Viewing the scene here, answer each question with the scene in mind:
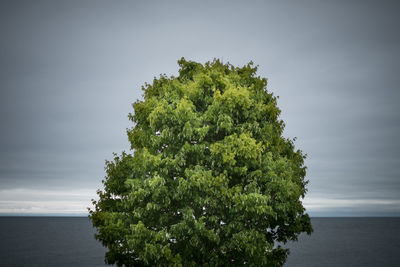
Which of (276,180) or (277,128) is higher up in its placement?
(277,128)

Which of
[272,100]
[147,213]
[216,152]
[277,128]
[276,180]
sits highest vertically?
[272,100]

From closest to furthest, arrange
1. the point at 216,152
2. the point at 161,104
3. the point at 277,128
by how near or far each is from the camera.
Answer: the point at 216,152, the point at 161,104, the point at 277,128

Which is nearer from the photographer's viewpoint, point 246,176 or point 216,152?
point 216,152

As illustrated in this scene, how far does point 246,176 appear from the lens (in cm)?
1591

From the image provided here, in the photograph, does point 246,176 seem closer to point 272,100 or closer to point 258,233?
point 258,233

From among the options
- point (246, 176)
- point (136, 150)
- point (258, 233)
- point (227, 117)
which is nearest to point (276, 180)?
point (246, 176)

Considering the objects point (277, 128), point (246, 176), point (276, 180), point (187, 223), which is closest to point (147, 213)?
point (187, 223)

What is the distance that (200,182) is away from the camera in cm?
1394

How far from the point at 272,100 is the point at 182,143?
18.1ft

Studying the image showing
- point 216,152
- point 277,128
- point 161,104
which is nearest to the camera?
point 216,152

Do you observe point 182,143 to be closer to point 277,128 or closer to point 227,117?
point 227,117

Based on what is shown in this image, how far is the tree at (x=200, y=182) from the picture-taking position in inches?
567

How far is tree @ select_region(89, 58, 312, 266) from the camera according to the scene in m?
14.4

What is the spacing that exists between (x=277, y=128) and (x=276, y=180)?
329 cm
